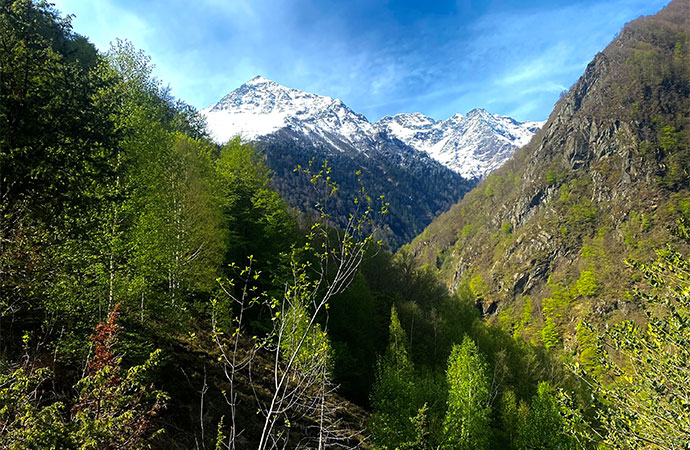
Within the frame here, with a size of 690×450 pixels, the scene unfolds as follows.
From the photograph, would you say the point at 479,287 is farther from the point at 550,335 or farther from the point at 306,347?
the point at 306,347

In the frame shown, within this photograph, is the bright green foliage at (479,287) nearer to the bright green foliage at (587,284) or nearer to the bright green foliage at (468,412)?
the bright green foliage at (587,284)

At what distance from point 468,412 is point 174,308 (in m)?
16.6

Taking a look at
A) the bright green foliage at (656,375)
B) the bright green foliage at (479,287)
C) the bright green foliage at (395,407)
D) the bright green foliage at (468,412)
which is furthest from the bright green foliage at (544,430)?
the bright green foliage at (479,287)

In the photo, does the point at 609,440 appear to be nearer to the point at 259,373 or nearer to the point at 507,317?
the point at 259,373

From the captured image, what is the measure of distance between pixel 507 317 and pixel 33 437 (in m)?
107

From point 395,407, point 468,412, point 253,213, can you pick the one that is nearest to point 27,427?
point 395,407

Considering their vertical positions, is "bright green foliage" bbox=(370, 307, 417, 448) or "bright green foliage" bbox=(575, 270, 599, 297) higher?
"bright green foliage" bbox=(370, 307, 417, 448)

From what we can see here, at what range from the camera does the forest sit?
494cm

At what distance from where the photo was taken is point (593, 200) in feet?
357

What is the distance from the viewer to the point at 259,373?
19078 mm

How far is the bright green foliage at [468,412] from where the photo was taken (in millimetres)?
19562

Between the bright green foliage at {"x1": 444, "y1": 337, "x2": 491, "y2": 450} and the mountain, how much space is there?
219ft

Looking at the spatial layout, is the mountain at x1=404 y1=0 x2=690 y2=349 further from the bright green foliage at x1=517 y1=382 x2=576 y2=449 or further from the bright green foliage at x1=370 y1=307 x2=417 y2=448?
the bright green foliage at x1=370 y1=307 x2=417 y2=448

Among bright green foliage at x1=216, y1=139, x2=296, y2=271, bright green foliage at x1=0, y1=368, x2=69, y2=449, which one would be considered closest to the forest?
bright green foliage at x1=0, y1=368, x2=69, y2=449
